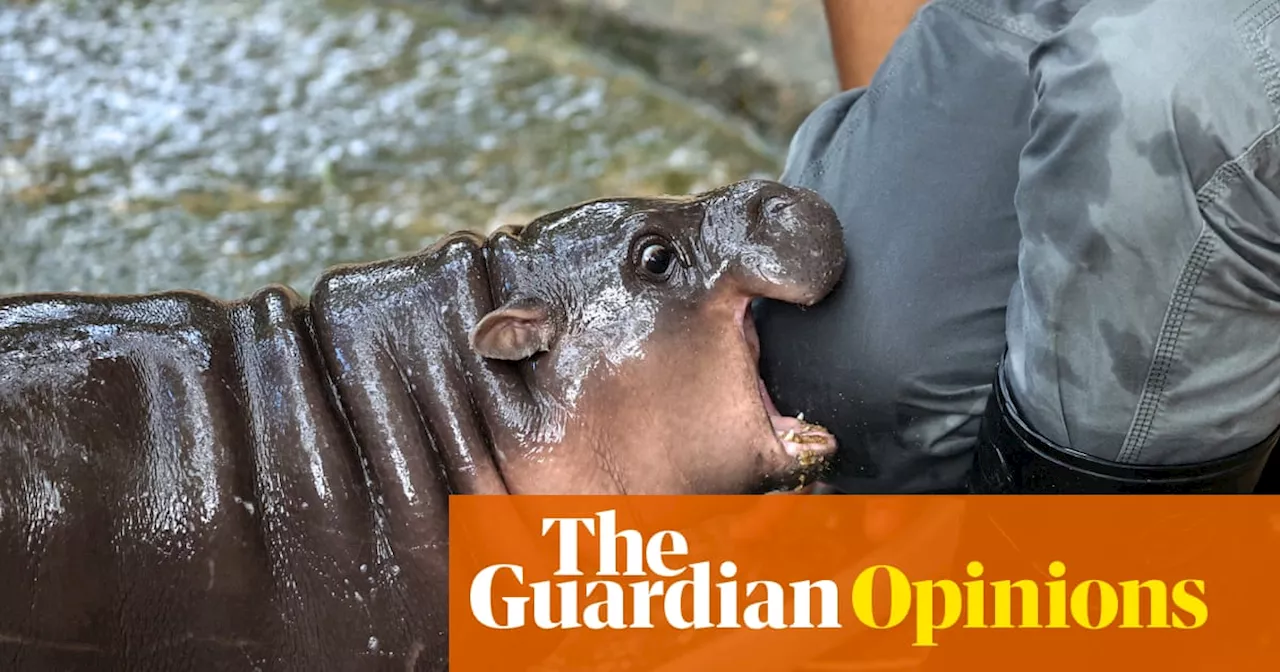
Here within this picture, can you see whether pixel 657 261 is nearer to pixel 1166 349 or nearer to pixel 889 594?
pixel 889 594

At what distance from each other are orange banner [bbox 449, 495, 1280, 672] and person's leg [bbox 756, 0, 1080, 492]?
0.20 m

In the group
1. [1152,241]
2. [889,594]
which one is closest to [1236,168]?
Result: [1152,241]

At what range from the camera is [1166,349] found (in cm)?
149

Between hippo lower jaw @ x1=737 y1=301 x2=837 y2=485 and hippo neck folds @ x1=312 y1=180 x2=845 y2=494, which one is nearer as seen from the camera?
hippo neck folds @ x1=312 y1=180 x2=845 y2=494

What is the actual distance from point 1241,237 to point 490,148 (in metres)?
2.31

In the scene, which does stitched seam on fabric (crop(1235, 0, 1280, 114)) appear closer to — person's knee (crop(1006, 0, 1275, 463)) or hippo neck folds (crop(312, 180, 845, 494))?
person's knee (crop(1006, 0, 1275, 463))

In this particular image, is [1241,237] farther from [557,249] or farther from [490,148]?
[490,148]

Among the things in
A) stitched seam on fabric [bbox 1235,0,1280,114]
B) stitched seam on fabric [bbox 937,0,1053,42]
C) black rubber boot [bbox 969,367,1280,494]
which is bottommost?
black rubber boot [bbox 969,367,1280,494]

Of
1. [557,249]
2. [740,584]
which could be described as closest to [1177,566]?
[740,584]

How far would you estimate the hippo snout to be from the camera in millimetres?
1758

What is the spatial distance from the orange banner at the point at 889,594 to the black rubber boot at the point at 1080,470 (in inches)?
0.8

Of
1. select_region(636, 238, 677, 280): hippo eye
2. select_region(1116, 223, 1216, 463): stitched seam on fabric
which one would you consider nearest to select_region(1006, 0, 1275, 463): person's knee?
select_region(1116, 223, 1216, 463): stitched seam on fabric

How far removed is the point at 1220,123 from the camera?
141 centimetres

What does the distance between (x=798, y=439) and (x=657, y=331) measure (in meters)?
0.25
